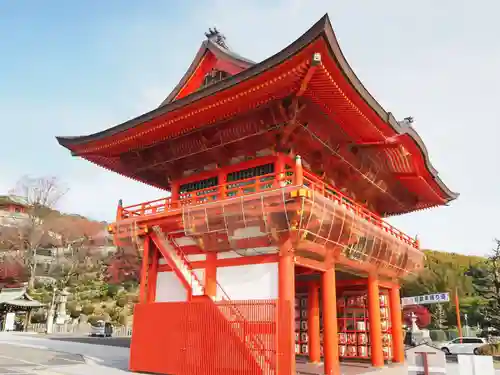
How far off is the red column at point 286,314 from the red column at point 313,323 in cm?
665

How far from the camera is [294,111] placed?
42.9 feet

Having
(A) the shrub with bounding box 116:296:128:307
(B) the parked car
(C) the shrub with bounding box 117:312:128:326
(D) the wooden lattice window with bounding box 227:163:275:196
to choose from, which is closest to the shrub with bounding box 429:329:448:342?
(B) the parked car

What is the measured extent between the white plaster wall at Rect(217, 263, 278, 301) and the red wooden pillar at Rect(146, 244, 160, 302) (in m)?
3.26

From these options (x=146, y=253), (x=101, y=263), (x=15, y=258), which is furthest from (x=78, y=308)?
(x=146, y=253)

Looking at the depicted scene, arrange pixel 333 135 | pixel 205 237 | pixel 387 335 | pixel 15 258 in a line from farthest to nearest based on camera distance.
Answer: pixel 15 258, pixel 387 335, pixel 333 135, pixel 205 237

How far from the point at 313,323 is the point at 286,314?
7540 mm

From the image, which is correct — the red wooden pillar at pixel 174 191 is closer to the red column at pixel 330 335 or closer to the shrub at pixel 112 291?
the red column at pixel 330 335

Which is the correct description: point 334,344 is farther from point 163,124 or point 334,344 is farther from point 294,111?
point 163,124

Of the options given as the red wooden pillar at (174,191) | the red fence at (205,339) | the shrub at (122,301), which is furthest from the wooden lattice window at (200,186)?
the shrub at (122,301)

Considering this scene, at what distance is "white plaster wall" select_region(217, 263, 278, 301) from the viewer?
1277 cm

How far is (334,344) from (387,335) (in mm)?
8361

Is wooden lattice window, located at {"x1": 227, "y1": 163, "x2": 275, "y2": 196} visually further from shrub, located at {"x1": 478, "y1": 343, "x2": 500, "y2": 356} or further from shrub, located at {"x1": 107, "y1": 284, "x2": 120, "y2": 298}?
shrub, located at {"x1": 107, "y1": 284, "x2": 120, "y2": 298}

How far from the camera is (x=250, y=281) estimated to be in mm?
13250

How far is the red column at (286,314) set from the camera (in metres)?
11.0
